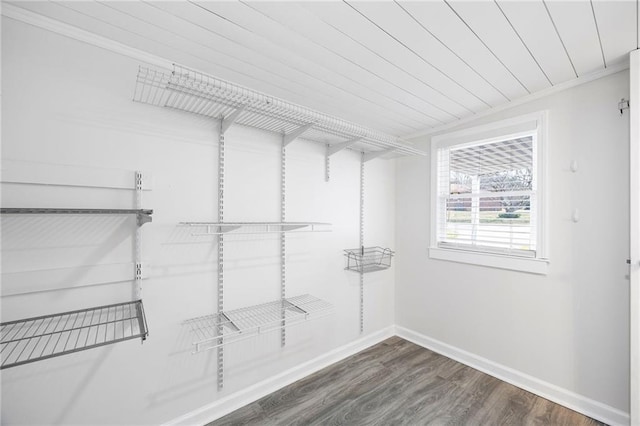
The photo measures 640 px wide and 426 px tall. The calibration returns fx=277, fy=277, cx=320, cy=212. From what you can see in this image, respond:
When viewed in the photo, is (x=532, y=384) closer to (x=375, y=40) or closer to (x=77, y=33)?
(x=375, y=40)

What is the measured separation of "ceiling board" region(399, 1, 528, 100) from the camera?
3.98 ft

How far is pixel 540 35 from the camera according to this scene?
140cm

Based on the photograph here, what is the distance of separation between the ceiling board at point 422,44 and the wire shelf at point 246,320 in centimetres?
171

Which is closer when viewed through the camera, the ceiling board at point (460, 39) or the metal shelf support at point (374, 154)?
the ceiling board at point (460, 39)

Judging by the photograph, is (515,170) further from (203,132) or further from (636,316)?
(203,132)

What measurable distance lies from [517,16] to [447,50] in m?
0.32

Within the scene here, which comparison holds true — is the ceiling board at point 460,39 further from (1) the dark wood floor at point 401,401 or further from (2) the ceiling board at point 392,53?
(1) the dark wood floor at point 401,401

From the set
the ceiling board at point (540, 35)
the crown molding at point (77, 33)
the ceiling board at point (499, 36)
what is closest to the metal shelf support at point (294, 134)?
the crown molding at point (77, 33)

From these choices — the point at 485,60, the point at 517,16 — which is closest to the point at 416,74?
the point at 485,60

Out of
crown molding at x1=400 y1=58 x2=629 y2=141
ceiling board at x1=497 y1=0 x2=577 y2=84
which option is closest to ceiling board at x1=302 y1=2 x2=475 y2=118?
crown molding at x1=400 y1=58 x2=629 y2=141

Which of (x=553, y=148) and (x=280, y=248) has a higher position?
(x=553, y=148)

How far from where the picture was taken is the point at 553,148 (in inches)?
79.4

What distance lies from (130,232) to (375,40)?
5.38 ft

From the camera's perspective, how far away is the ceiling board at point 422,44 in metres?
1.22
